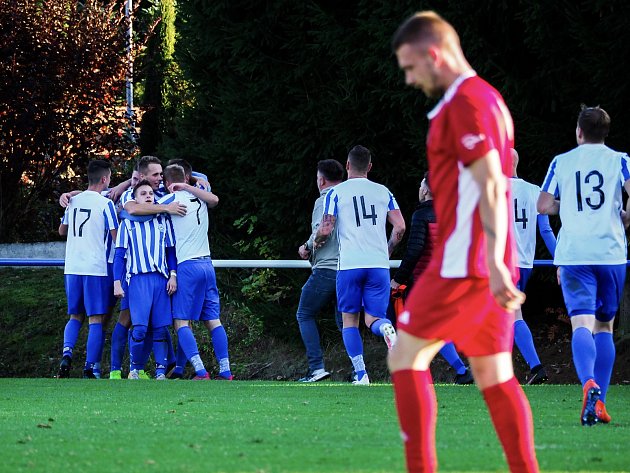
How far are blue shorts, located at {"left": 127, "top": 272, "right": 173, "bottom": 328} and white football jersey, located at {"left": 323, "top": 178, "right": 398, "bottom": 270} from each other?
240 centimetres

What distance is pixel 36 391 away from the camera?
37.8 feet

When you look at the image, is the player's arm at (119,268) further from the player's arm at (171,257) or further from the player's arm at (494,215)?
the player's arm at (494,215)

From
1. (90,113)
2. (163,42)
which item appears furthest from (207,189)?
(163,42)

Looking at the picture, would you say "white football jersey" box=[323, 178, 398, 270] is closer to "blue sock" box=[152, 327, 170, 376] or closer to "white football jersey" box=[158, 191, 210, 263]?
→ "white football jersey" box=[158, 191, 210, 263]

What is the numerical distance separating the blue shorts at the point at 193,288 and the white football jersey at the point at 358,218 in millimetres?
1883

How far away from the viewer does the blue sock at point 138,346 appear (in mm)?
13578

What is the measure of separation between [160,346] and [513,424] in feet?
31.2

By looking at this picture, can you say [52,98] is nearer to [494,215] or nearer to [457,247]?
[457,247]

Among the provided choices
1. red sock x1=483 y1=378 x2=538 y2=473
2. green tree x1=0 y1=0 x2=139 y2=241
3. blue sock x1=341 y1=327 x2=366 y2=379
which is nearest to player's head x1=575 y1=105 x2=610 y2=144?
red sock x1=483 y1=378 x2=538 y2=473

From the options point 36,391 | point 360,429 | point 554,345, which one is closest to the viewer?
point 360,429

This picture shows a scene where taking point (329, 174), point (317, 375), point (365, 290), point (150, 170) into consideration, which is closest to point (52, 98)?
point (150, 170)

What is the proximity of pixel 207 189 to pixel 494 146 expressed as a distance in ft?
32.2

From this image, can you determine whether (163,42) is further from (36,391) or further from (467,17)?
(36,391)

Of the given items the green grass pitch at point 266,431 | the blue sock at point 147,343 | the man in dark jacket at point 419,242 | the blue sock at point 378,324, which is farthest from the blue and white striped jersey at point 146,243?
the man in dark jacket at point 419,242
